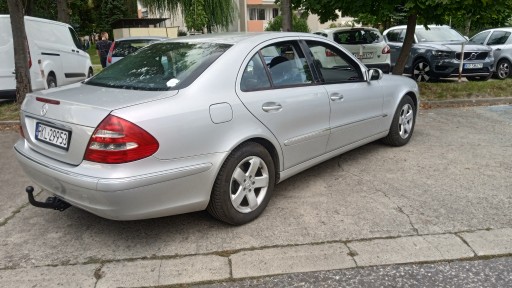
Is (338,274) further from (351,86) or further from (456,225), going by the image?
(351,86)

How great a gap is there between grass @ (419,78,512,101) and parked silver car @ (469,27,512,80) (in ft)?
8.74

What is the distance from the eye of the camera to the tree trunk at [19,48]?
775 cm

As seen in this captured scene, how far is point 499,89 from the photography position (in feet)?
31.8

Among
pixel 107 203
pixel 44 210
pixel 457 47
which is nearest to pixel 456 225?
pixel 107 203

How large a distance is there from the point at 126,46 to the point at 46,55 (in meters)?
2.38

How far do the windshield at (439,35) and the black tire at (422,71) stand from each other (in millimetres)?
946

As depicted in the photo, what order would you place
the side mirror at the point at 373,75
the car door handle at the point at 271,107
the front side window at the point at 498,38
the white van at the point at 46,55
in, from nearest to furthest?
the car door handle at the point at 271,107, the side mirror at the point at 373,75, the white van at the point at 46,55, the front side window at the point at 498,38

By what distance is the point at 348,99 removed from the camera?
4551 mm

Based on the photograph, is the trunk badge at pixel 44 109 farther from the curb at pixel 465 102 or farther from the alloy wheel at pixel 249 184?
the curb at pixel 465 102

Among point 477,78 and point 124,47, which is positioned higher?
point 124,47

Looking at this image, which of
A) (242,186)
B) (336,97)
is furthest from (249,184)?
(336,97)

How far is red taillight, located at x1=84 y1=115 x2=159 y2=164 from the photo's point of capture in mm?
2861

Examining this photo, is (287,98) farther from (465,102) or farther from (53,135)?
(465,102)

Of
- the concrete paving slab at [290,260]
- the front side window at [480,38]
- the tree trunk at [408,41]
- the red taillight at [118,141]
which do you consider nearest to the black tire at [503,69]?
the front side window at [480,38]
